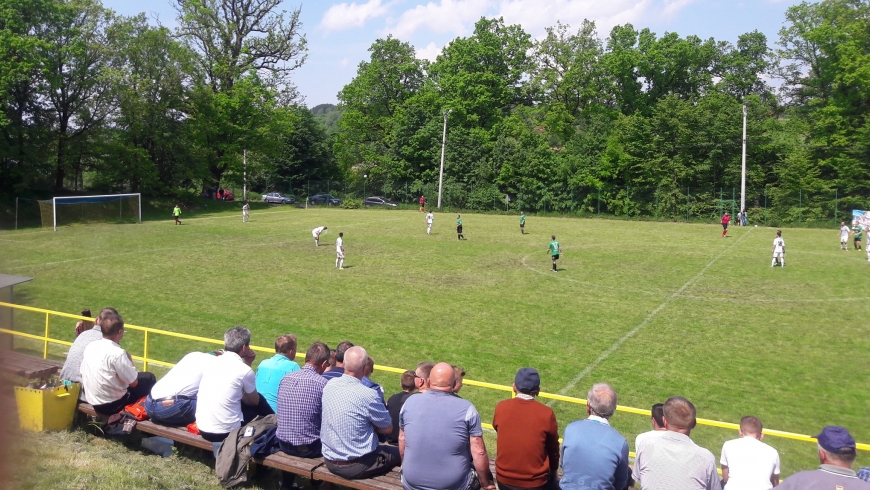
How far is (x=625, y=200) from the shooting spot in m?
59.8

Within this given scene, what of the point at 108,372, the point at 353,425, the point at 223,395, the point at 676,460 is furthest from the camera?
the point at 108,372

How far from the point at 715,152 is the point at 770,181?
545 centimetres

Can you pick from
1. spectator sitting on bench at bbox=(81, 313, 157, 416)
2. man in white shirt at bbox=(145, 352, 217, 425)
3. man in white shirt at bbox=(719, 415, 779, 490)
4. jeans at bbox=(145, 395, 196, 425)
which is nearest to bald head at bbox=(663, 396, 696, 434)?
man in white shirt at bbox=(719, 415, 779, 490)

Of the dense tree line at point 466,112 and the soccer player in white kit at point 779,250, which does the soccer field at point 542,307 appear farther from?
the dense tree line at point 466,112

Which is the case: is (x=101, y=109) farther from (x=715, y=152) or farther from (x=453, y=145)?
(x=715, y=152)

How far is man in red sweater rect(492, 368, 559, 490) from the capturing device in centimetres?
→ 546

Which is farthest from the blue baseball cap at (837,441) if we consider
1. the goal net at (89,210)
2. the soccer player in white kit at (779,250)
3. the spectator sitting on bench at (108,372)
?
the goal net at (89,210)

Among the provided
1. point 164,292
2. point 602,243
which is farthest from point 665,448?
point 602,243

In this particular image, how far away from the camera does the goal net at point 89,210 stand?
38000 millimetres

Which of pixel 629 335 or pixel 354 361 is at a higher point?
pixel 354 361

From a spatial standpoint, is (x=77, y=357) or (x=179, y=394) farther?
(x=77, y=357)

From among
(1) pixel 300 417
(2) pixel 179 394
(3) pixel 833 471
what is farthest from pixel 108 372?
(3) pixel 833 471

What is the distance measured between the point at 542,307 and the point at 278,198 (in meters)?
57.4

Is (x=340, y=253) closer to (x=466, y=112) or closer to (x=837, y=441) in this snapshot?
(x=837, y=441)
